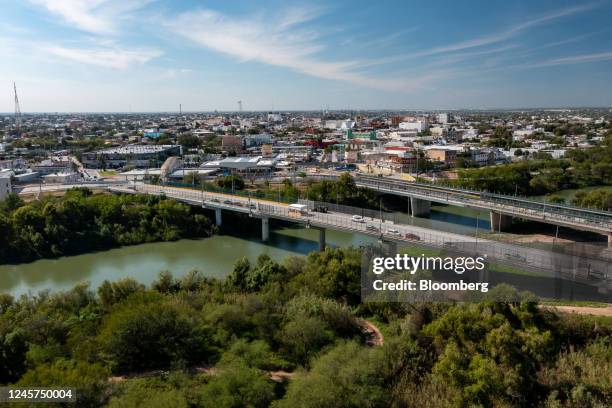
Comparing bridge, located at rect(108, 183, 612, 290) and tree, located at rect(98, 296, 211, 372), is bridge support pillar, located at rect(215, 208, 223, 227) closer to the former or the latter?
bridge, located at rect(108, 183, 612, 290)

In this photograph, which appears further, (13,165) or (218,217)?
(13,165)

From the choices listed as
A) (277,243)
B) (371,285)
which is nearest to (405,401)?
(371,285)

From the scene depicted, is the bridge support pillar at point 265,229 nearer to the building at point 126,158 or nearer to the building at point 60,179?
the building at point 60,179

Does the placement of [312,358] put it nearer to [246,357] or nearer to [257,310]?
[246,357]

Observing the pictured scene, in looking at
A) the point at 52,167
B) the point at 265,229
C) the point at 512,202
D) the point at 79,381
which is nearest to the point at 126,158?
the point at 52,167

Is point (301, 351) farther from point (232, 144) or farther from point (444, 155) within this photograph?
point (232, 144)

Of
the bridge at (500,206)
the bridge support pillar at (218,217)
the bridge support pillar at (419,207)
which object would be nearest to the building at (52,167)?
the bridge support pillar at (218,217)
